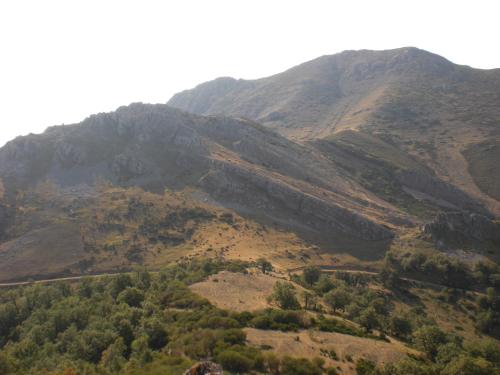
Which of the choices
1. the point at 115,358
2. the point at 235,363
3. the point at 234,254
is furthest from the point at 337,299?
the point at 115,358

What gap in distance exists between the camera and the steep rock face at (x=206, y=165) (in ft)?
442

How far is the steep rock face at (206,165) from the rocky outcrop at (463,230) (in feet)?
47.4

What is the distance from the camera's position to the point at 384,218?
133375 mm

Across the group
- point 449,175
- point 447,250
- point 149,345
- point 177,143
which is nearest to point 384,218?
point 447,250

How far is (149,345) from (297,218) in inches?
3605

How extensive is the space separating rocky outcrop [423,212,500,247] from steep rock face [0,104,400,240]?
1445 cm

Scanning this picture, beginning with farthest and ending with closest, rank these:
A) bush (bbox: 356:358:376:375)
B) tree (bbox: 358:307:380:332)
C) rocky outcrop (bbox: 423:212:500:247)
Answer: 1. rocky outcrop (bbox: 423:212:500:247)
2. tree (bbox: 358:307:380:332)
3. bush (bbox: 356:358:376:375)

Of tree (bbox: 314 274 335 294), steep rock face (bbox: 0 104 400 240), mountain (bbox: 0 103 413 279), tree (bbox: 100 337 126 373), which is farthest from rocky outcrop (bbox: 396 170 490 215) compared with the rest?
tree (bbox: 100 337 126 373)

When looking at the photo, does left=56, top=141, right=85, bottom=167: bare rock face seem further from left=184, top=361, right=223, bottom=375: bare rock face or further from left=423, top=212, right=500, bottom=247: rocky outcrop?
left=184, top=361, right=223, bottom=375: bare rock face

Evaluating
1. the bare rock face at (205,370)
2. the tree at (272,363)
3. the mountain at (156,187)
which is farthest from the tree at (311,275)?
the bare rock face at (205,370)

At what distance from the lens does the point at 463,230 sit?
115875 millimetres

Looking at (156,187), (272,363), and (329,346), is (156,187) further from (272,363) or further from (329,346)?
(272,363)

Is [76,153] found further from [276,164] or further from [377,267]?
[377,267]

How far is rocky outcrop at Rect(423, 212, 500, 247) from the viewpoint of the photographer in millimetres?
112938
